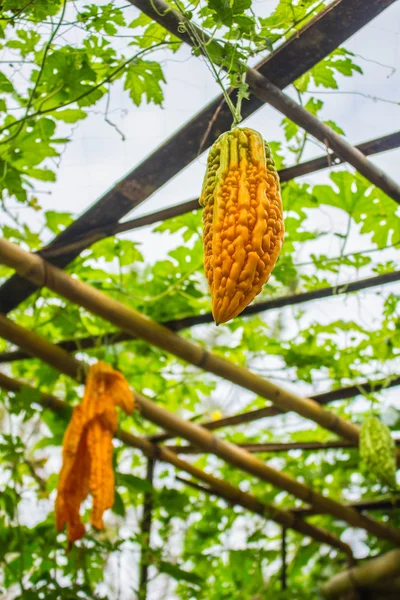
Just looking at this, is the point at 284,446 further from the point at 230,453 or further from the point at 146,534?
the point at 146,534

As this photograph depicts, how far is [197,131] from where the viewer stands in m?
1.83

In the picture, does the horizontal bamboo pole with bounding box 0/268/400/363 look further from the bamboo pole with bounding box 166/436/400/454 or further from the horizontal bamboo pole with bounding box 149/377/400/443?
the bamboo pole with bounding box 166/436/400/454

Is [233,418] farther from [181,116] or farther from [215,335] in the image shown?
[181,116]

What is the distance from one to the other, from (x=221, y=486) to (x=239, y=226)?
Result: 281cm

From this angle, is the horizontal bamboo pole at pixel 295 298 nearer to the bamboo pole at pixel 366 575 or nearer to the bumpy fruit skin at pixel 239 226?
the bumpy fruit skin at pixel 239 226

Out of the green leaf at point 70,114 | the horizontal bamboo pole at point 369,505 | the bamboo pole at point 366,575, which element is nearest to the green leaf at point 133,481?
the horizontal bamboo pole at point 369,505

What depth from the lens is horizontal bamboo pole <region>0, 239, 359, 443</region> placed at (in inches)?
88.4

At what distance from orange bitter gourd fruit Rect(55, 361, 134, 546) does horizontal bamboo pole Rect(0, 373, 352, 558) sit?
57 centimetres

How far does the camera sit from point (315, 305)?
2.94 meters

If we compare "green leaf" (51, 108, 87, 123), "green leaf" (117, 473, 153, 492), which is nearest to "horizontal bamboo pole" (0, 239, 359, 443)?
"green leaf" (51, 108, 87, 123)

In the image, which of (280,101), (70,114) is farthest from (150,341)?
(280,101)

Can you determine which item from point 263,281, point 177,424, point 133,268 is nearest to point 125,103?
point 133,268

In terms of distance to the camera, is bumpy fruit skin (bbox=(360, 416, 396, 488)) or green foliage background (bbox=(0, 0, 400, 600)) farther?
bumpy fruit skin (bbox=(360, 416, 396, 488))

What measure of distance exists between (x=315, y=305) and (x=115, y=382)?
37.1 inches
